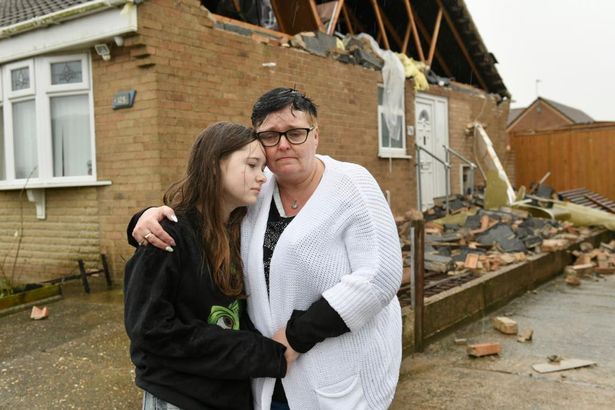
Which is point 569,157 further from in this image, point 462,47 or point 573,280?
point 573,280

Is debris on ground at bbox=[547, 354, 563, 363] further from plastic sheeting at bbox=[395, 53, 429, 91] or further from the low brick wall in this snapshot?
plastic sheeting at bbox=[395, 53, 429, 91]

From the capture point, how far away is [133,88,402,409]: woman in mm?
1656

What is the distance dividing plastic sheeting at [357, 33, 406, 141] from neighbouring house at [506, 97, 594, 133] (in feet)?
104

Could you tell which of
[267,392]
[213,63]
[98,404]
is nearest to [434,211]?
[213,63]

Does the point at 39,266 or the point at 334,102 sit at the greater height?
the point at 334,102

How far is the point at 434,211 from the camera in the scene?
11492 mm

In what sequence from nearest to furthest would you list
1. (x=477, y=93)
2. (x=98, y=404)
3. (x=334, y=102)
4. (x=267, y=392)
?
1. (x=267, y=392)
2. (x=98, y=404)
3. (x=334, y=102)
4. (x=477, y=93)

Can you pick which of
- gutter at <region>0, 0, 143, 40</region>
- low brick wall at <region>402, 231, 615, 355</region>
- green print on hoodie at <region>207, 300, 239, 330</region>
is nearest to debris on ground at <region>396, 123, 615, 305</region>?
low brick wall at <region>402, 231, 615, 355</region>

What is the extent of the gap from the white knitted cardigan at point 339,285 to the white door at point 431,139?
390 inches

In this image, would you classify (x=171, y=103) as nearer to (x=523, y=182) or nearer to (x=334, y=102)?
(x=334, y=102)

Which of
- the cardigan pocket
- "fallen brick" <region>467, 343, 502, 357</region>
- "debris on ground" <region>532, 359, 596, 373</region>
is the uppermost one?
the cardigan pocket

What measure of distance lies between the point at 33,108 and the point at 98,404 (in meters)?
5.45

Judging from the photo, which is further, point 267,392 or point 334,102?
point 334,102

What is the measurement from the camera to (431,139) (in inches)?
484
